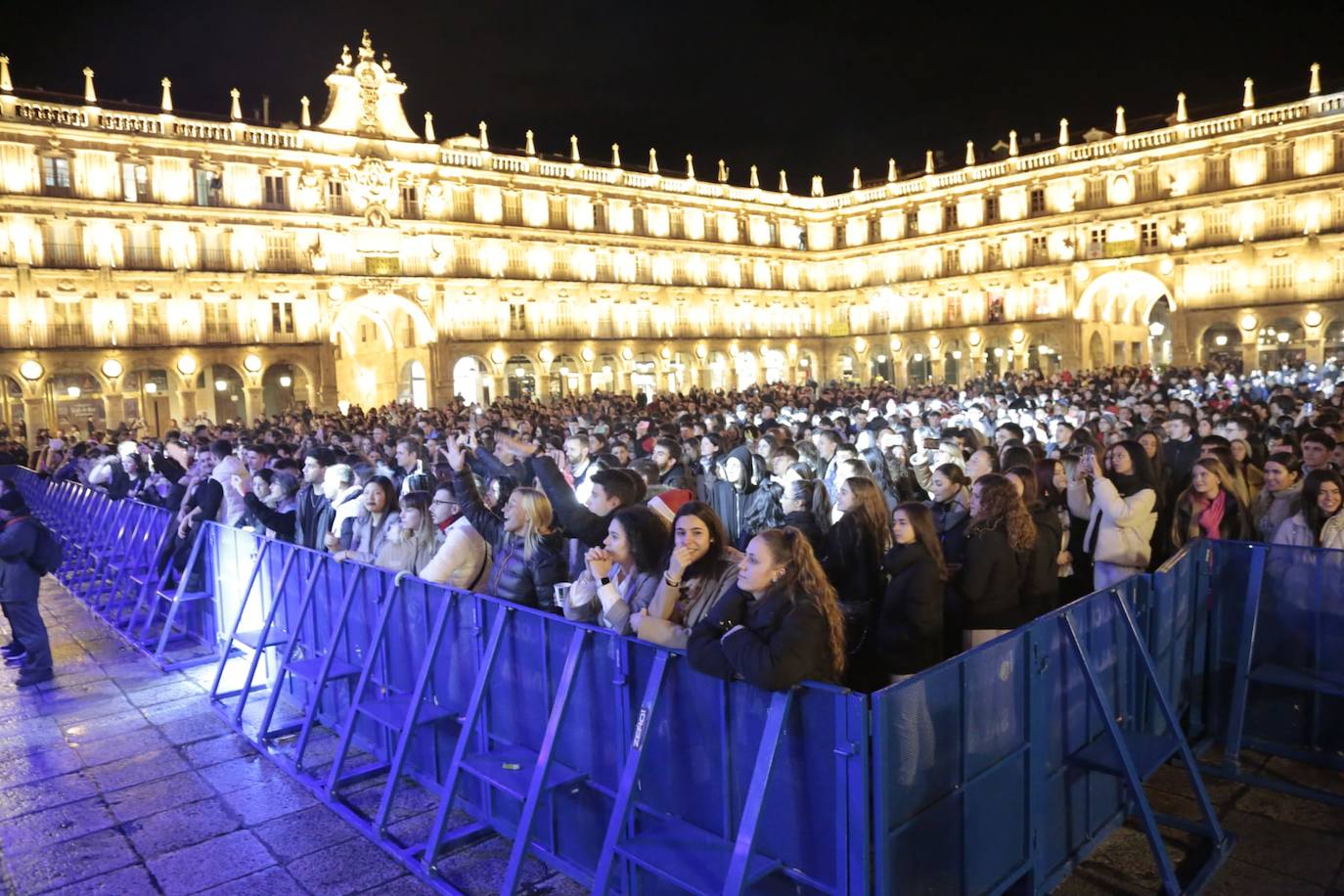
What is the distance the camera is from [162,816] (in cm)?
572

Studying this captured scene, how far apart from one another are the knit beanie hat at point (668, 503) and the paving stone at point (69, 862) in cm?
358

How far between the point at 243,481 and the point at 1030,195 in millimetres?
48365

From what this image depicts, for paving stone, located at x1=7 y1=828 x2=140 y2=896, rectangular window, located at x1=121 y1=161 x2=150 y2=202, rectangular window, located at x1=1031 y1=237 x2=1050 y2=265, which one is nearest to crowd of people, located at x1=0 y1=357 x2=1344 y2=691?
paving stone, located at x1=7 y1=828 x2=140 y2=896

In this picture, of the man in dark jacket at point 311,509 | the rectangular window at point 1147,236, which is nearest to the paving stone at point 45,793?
the man in dark jacket at point 311,509

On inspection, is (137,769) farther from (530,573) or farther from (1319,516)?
(1319,516)

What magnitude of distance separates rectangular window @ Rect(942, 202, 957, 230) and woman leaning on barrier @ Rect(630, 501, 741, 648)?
52494 mm

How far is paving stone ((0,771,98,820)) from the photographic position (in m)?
5.91

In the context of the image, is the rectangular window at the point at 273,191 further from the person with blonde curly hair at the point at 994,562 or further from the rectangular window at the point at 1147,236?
the rectangular window at the point at 1147,236

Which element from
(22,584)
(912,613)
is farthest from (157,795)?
(912,613)

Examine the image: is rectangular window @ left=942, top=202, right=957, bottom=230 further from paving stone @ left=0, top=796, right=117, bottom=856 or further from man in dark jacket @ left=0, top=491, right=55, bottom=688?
paving stone @ left=0, top=796, right=117, bottom=856

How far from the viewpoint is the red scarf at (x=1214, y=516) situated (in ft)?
21.8

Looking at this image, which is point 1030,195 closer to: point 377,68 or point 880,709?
point 377,68

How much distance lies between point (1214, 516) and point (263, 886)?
261 inches

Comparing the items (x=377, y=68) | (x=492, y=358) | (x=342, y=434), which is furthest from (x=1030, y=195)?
(x=342, y=434)
